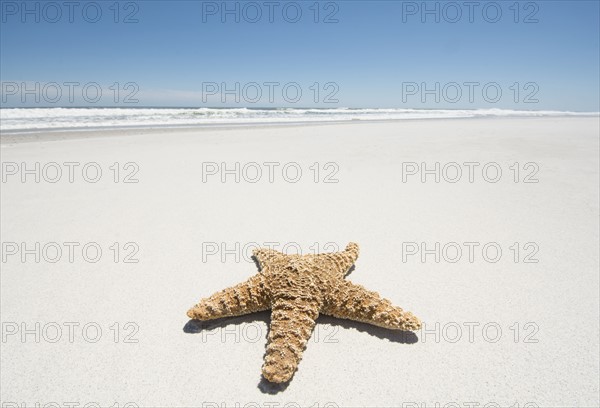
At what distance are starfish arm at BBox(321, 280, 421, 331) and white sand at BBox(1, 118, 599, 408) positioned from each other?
0.14 metres

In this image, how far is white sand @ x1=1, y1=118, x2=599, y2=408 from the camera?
6.40 feet

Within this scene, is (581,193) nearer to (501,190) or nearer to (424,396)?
(501,190)

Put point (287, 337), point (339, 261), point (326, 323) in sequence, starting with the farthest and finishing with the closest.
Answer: point (339, 261) → point (326, 323) → point (287, 337)

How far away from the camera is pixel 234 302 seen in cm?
222

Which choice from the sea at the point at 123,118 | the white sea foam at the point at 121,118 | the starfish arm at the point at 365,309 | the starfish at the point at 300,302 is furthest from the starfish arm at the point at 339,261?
the white sea foam at the point at 121,118

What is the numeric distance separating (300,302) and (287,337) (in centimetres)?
27

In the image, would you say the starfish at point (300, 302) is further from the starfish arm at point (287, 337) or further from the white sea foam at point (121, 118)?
the white sea foam at point (121, 118)

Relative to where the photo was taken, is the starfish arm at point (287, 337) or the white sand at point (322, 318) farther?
the white sand at point (322, 318)

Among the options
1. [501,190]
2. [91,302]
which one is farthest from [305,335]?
[501,190]

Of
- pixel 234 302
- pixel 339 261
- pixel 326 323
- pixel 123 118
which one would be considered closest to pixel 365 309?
pixel 326 323

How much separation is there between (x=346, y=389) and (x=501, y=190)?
4336 mm

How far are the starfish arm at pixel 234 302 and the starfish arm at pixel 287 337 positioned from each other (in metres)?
0.13

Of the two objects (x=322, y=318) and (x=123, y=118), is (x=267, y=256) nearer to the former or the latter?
(x=322, y=318)

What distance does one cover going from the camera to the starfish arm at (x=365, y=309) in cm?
209
